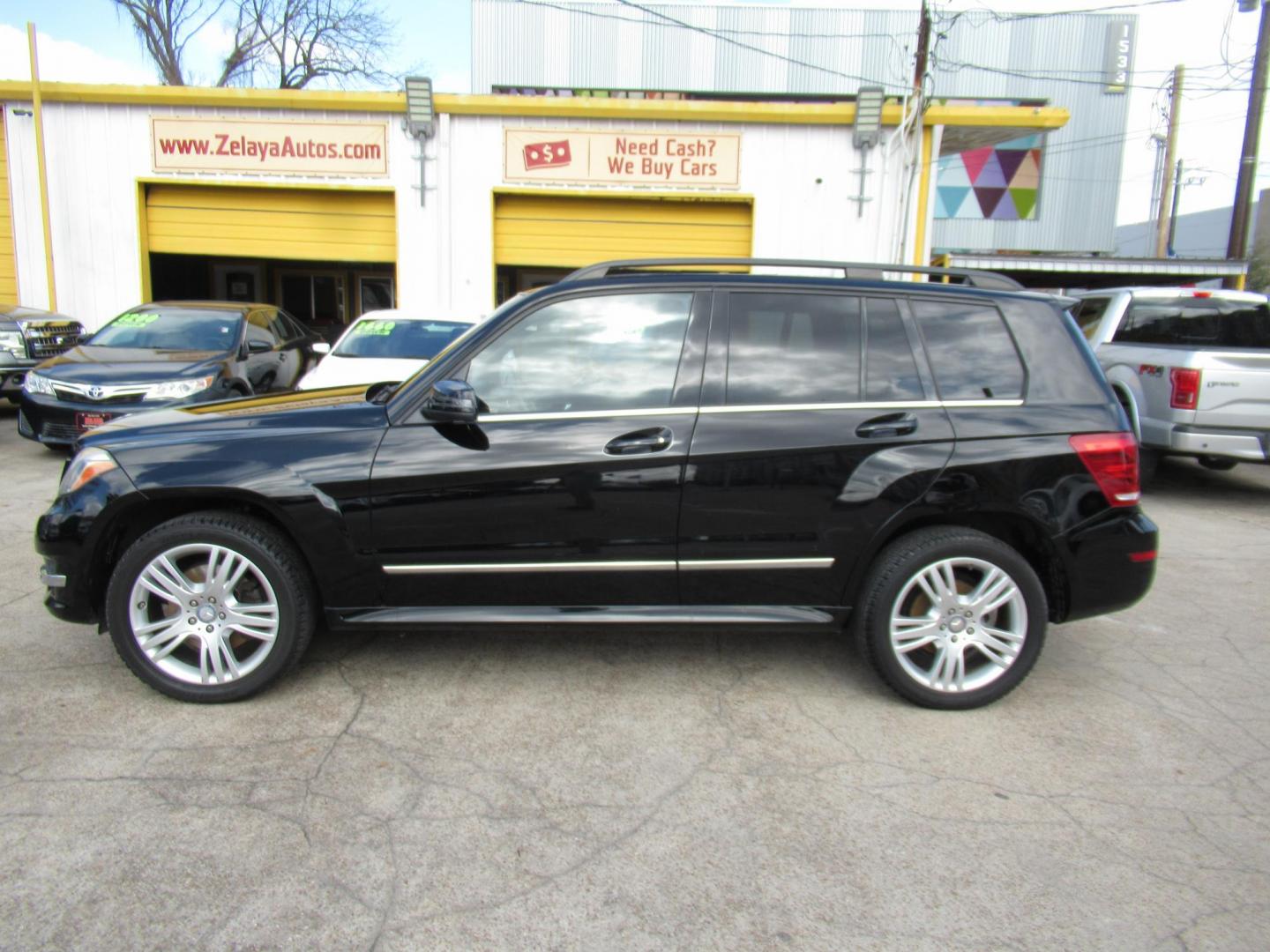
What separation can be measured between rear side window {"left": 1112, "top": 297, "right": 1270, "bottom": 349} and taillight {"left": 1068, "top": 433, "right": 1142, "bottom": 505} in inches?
210

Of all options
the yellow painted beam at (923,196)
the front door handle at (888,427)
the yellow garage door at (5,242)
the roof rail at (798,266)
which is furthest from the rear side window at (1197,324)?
the yellow garage door at (5,242)

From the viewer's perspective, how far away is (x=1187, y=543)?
6.37 metres

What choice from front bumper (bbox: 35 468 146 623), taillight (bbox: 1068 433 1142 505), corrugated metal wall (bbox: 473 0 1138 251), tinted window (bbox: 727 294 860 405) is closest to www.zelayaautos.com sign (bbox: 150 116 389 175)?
front bumper (bbox: 35 468 146 623)

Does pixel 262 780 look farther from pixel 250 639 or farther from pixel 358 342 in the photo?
pixel 358 342

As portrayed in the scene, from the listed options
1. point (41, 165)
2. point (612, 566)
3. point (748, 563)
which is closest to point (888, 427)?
point (748, 563)

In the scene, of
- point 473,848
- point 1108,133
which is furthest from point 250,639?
point 1108,133

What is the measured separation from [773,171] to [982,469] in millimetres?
10292

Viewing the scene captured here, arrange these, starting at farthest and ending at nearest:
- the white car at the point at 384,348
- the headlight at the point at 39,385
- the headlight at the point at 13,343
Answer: the headlight at the point at 13,343 < the white car at the point at 384,348 < the headlight at the point at 39,385

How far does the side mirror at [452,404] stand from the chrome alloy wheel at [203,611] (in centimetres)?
92

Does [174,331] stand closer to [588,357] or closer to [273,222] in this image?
[273,222]

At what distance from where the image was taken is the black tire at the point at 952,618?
341cm

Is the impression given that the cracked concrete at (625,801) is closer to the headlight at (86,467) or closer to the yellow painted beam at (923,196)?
the headlight at (86,467)

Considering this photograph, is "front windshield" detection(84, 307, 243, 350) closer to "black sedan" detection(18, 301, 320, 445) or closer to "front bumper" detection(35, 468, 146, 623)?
"black sedan" detection(18, 301, 320, 445)

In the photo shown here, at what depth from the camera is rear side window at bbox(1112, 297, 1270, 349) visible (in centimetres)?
785
